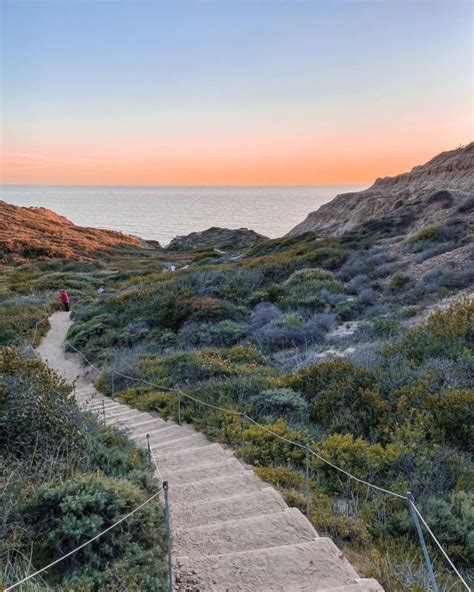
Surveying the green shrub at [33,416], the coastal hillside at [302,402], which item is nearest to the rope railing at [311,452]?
the coastal hillside at [302,402]

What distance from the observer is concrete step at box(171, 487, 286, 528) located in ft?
14.2

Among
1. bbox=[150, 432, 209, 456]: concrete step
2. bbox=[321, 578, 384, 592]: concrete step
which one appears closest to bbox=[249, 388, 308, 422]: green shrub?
bbox=[150, 432, 209, 456]: concrete step

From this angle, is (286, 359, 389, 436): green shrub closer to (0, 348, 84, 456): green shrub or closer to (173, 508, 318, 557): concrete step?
(173, 508, 318, 557): concrete step

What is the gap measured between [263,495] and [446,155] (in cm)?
4343

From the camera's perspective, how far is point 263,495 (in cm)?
471

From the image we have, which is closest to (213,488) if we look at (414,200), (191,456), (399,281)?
(191,456)

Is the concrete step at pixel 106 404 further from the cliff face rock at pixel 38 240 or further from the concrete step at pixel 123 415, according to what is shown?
the cliff face rock at pixel 38 240

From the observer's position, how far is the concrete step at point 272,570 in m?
3.27

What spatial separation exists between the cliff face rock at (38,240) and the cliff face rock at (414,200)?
24319mm

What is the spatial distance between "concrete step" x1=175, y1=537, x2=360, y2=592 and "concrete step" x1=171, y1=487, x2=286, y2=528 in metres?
0.69

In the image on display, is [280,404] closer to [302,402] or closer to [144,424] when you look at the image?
[302,402]

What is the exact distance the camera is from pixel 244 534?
3955 mm

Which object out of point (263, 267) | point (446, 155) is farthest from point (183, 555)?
point (446, 155)

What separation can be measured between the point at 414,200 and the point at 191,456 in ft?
103
